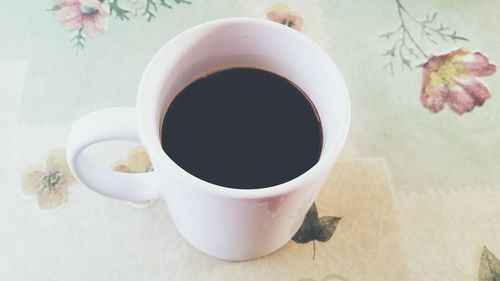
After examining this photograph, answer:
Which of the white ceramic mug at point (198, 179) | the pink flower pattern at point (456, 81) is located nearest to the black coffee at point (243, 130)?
the white ceramic mug at point (198, 179)

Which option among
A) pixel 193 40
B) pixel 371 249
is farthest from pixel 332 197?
pixel 193 40

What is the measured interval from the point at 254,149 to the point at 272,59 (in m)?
0.07

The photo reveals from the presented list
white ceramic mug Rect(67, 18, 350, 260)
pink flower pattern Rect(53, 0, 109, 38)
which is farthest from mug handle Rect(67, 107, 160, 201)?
pink flower pattern Rect(53, 0, 109, 38)

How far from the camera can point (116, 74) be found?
0.50m

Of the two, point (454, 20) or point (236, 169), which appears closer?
point (236, 169)

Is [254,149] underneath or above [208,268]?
above

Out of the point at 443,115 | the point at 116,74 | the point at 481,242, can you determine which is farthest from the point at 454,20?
the point at 116,74

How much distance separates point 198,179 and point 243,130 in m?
0.09

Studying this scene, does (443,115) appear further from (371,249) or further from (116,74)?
(116,74)

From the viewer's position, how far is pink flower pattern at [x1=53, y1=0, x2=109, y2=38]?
53 centimetres

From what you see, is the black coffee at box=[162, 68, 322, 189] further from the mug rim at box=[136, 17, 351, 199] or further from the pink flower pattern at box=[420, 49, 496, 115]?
the pink flower pattern at box=[420, 49, 496, 115]

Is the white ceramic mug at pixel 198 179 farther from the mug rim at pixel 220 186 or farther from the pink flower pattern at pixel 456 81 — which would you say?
the pink flower pattern at pixel 456 81

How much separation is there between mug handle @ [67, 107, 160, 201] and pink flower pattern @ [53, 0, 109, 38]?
21cm

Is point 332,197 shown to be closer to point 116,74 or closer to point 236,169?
point 236,169
